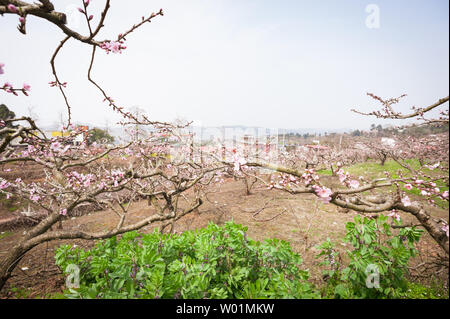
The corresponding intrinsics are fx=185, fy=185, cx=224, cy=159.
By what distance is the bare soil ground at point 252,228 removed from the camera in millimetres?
3834

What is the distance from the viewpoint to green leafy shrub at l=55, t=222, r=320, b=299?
171 centimetres

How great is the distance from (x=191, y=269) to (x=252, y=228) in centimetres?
479

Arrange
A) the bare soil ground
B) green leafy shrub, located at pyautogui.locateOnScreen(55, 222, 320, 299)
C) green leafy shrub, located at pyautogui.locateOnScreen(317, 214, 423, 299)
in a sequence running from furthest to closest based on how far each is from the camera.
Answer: the bare soil ground < green leafy shrub, located at pyautogui.locateOnScreen(317, 214, 423, 299) < green leafy shrub, located at pyautogui.locateOnScreen(55, 222, 320, 299)

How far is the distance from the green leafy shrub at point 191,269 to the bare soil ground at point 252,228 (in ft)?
2.11

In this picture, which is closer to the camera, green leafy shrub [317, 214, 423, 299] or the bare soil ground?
green leafy shrub [317, 214, 423, 299]

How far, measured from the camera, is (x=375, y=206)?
6.94 feet

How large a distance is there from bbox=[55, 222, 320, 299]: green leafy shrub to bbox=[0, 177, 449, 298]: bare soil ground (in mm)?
643

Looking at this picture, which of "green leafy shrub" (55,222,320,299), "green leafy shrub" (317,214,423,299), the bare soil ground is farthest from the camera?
the bare soil ground

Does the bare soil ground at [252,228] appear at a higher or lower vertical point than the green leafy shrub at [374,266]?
lower

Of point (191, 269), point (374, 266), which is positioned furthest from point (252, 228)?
point (191, 269)

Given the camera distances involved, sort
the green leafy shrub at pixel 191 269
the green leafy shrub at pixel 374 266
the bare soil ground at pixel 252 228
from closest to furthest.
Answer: the green leafy shrub at pixel 191 269, the green leafy shrub at pixel 374 266, the bare soil ground at pixel 252 228
